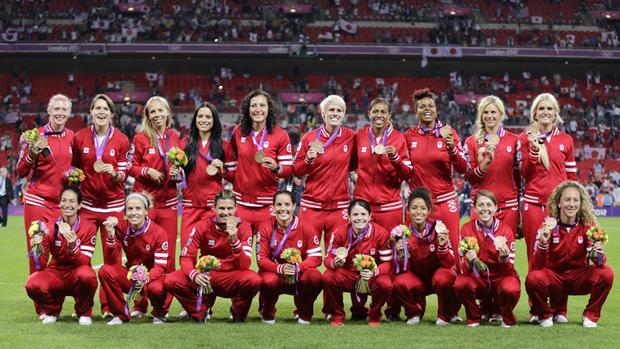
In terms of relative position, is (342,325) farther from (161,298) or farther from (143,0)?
(143,0)

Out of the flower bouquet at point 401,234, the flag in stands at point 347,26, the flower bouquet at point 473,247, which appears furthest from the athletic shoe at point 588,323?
the flag in stands at point 347,26

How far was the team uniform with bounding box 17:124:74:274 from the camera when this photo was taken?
21.4 ft

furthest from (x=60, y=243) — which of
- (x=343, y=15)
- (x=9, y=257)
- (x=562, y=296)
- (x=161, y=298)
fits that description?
(x=343, y=15)

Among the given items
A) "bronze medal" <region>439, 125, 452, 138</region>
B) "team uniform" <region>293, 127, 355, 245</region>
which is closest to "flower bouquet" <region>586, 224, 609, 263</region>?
"bronze medal" <region>439, 125, 452, 138</region>

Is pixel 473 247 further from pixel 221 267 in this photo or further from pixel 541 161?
pixel 221 267

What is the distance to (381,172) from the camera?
21.6 ft

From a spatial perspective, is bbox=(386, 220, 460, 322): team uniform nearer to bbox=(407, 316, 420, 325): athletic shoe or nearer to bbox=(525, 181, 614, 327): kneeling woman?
bbox=(407, 316, 420, 325): athletic shoe

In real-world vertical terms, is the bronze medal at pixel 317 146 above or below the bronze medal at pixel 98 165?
above

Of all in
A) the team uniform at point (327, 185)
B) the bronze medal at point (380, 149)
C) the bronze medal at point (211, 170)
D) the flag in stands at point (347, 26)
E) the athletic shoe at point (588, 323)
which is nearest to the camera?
the athletic shoe at point (588, 323)

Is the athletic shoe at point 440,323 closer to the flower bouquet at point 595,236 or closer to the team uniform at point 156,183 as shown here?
the flower bouquet at point 595,236

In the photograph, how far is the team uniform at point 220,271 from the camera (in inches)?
235

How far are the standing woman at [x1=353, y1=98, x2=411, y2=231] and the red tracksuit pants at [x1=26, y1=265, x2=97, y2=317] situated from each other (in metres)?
2.75

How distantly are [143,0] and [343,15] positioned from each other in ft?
38.3

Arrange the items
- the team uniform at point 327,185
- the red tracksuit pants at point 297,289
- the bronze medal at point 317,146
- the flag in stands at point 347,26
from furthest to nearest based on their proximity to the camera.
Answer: the flag in stands at point 347,26
the team uniform at point 327,185
the bronze medal at point 317,146
the red tracksuit pants at point 297,289
